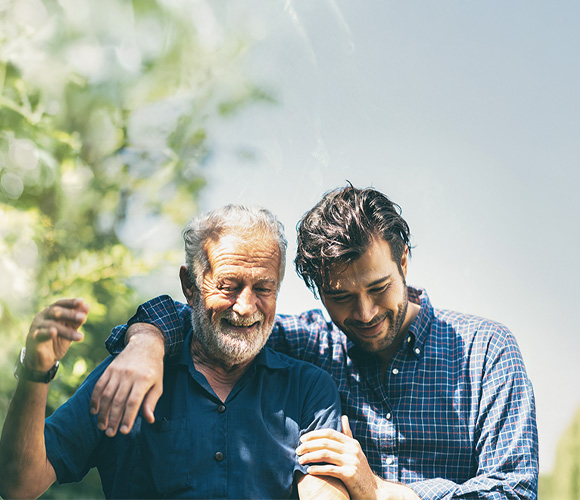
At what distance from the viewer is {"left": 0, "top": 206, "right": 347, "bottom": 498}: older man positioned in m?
1.54

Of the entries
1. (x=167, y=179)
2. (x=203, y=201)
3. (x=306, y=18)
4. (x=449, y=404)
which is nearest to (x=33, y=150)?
(x=167, y=179)

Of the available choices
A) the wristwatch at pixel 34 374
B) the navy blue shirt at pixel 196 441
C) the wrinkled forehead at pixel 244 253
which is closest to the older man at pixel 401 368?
the navy blue shirt at pixel 196 441

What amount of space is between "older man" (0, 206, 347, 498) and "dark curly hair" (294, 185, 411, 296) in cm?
16

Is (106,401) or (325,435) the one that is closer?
(106,401)

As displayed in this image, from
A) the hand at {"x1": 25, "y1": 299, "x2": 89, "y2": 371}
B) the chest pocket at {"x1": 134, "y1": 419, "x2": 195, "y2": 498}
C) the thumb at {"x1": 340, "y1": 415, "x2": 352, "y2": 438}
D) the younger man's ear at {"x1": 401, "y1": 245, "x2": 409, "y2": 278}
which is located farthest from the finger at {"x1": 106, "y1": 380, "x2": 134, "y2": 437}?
the younger man's ear at {"x1": 401, "y1": 245, "x2": 409, "y2": 278}

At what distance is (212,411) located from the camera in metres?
1.79

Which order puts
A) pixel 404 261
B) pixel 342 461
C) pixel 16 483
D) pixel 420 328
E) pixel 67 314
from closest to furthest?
pixel 67 314, pixel 16 483, pixel 342 461, pixel 420 328, pixel 404 261

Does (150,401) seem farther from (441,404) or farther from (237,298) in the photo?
(441,404)

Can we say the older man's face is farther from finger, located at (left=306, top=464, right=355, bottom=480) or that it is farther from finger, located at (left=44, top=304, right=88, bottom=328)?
finger, located at (left=44, top=304, right=88, bottom=328)

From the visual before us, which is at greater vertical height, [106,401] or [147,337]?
[147,337]

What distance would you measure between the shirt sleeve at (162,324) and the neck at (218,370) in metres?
0.08

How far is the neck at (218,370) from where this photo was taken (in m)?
1.90

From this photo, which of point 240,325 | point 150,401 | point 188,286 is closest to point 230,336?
point 240,325

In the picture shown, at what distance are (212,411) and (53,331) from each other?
0.60 metres
